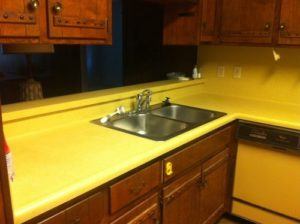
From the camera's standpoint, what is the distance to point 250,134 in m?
2.07

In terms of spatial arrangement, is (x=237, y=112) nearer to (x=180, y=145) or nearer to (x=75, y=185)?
(x=180, y=145)

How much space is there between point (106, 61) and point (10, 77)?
145 centimetres

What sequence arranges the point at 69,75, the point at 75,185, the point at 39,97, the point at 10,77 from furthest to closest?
1. the point at 69,75
2. the point at 10,77
3. the point at 39,97
4. the point at 75,185

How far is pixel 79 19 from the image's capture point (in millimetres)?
1312

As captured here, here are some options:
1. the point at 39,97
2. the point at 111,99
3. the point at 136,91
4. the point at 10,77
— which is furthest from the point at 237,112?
the point at 10,77

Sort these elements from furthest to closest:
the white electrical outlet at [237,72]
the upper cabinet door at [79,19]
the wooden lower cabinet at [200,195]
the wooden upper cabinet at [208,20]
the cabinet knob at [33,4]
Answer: the white electrical outlet at [237,72] → the wooden upper cabinet at [208,20] → the wooden lower cabinet at [200,195] → the upper cabinet door at [79,19] → the cabinet knob at [33,4]

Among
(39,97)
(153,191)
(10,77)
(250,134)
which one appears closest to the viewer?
(153,191)

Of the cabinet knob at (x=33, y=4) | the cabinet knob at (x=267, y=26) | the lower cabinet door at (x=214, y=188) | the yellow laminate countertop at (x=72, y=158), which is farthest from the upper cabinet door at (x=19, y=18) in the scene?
the cabinet knob at (x=267, y=26)

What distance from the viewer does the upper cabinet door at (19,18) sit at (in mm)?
1050

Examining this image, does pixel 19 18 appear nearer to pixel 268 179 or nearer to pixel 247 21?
pixel 247 21

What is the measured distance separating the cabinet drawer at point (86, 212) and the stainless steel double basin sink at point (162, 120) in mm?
649

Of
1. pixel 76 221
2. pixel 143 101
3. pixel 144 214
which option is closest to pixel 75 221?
pixel 76 221

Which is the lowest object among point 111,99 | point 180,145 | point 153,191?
point 153,191

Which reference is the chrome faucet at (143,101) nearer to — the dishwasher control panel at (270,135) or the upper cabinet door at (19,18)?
the dishwasher control panel at (270,135)
